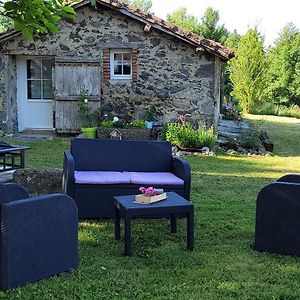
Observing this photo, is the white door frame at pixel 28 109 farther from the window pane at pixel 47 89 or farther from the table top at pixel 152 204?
the table top at pixel 152 204

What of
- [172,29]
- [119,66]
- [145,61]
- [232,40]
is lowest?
[119,66]

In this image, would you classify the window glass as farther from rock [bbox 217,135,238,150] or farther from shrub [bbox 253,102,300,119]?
shrub [bbox 253,102,300,119]

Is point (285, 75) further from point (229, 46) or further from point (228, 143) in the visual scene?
point (228, 143)

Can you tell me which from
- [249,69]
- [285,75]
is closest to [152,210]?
[249,69]

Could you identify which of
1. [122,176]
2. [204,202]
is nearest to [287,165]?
[204,202]

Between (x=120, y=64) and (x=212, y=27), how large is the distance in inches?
743

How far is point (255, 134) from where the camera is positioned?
44.4 feet

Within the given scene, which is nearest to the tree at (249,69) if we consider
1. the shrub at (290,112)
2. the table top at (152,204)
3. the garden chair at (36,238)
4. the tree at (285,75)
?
the shrub at (290,112)

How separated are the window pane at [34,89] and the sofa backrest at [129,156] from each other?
8.30 meters

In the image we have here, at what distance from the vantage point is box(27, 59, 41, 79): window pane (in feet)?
45.5

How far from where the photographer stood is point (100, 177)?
5.77m

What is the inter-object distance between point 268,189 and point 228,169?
5.20 meters

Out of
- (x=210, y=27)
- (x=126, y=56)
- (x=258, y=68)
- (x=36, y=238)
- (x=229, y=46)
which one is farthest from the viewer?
(x=229, y=46)

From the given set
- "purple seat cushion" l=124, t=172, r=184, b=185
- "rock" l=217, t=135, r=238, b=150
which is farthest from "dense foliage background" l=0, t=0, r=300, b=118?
"purple seat cushion" l=124, t=172, r=184, b=185
